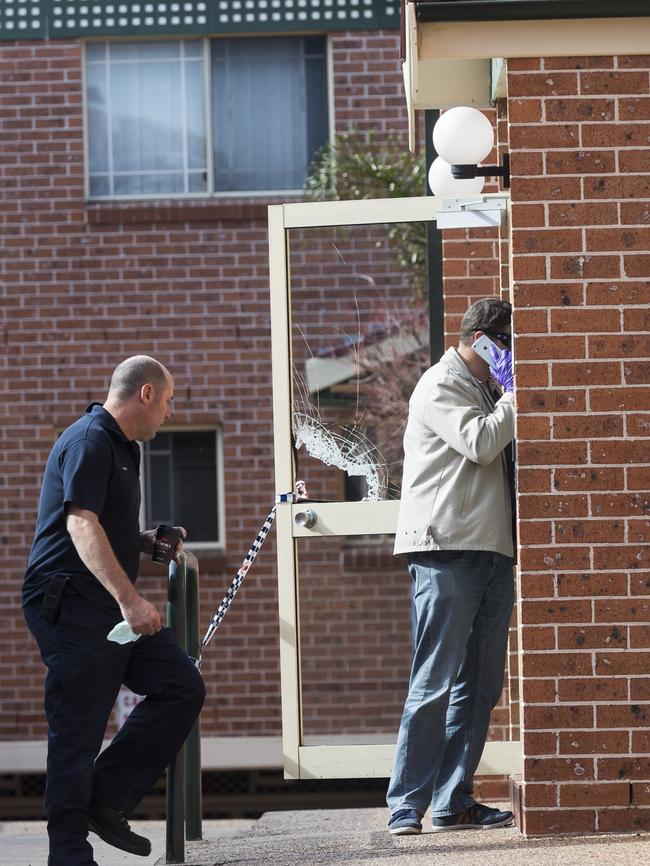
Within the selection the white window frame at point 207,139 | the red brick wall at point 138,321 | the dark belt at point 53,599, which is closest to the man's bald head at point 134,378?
the dark belt at point 53,599

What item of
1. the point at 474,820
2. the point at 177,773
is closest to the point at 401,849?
the point at 474,820

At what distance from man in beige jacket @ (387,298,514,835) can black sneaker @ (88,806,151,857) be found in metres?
0.95

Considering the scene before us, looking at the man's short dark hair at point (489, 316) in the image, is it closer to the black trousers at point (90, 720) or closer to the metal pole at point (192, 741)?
the metal pole at point (192, 741)

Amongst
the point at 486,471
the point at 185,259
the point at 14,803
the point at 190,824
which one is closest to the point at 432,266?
the point at 486,471

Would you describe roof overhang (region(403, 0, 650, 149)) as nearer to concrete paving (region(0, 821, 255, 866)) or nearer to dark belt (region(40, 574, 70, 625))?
dark belt (region(40, 574, 70, 625))

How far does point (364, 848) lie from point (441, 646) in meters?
0.75

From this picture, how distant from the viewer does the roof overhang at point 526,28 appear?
16.3 ft

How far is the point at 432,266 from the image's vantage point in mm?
6891

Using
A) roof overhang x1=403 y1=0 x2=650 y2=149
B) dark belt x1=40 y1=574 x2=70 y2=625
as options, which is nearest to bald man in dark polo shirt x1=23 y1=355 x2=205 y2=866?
dark belt x1=40 y1=574 x2=70 y2=625

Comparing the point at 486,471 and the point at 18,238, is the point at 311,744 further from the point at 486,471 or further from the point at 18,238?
the point at 18,238

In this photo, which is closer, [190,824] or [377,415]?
[190,824]

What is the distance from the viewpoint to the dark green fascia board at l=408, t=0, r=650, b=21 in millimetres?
4957

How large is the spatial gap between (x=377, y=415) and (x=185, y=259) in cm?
531

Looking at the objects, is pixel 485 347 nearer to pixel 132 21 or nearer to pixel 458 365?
pixel 458 365
